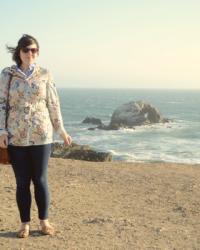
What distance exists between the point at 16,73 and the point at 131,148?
29689mm

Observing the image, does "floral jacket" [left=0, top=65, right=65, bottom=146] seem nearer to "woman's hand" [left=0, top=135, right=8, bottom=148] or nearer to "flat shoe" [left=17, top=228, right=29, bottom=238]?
"woman's hand" [left=0, top=135, right=8, bottom=148]

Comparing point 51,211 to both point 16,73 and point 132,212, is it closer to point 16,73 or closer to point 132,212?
point 132,212

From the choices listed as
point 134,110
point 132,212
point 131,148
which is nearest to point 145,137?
point 131,148

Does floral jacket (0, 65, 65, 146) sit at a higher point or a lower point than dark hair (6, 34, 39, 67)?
lower

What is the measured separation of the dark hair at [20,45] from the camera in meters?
4.77

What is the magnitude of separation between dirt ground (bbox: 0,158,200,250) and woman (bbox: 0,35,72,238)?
76 cm

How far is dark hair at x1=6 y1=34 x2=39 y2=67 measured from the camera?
188 inches

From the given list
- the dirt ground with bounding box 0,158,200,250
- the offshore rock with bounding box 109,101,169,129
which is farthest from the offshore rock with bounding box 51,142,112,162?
the offshore rock with bounding box 109,101,169,129

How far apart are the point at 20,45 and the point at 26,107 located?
1.95 feet

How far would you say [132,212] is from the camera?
686cm

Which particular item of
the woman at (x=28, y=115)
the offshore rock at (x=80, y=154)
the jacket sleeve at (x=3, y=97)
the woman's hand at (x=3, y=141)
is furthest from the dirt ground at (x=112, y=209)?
the offshore rock at (x=80, y=154)

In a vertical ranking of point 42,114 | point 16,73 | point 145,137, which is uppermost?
point 16,73

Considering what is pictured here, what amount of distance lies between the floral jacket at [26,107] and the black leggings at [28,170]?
0.07m

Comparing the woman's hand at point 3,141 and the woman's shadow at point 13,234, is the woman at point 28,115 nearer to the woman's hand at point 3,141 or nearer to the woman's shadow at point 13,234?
the woman's hand at point 3,141
